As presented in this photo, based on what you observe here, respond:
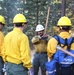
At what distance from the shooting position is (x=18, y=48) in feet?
19.3

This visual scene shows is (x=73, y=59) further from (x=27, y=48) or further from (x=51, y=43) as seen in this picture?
(x=27, y=48)

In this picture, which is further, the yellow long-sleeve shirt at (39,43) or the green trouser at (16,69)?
the yellow long-sleeve shirt at (39,43)

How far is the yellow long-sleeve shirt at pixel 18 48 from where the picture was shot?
229 inches

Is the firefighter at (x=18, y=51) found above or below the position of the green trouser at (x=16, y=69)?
above

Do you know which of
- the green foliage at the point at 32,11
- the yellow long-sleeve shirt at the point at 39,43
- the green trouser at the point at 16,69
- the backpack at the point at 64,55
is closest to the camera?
the backpack at the point at 64,55

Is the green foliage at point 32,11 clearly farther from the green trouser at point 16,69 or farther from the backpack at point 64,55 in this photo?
the backpack at point 64,55

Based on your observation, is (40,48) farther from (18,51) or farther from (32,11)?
(32,11)

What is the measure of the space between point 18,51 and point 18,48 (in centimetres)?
6

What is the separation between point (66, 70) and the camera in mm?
5824

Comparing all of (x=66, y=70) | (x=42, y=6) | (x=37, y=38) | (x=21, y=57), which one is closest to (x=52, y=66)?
(x=66, y=70)

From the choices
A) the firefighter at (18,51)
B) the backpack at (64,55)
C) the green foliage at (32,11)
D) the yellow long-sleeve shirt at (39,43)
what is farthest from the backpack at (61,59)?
the green foliage at (32,11)

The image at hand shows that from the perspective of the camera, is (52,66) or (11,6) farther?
(11,6)

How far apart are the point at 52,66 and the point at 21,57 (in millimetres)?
672

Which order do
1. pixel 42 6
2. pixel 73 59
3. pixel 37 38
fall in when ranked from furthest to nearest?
pixel 42 6, pixel 37 38, pixel 73 59
